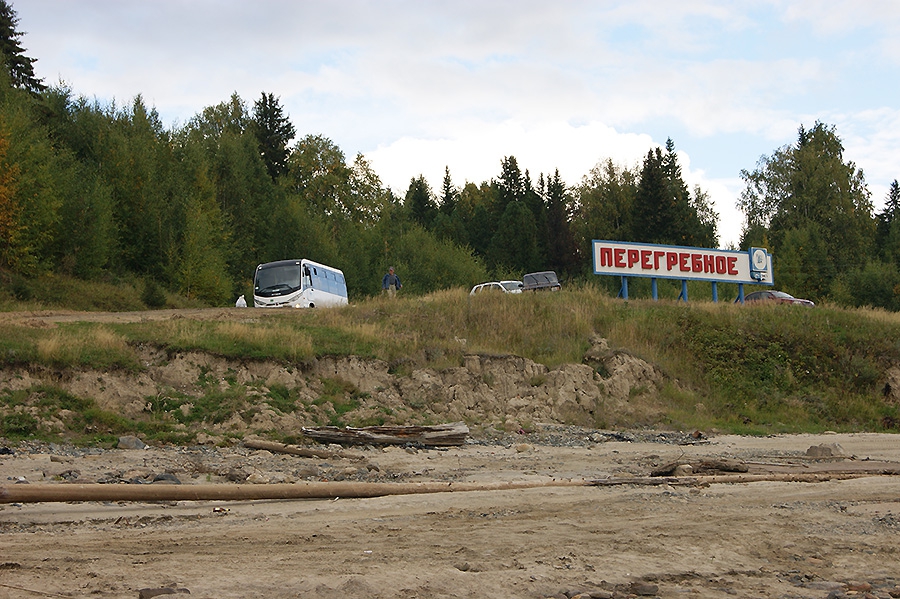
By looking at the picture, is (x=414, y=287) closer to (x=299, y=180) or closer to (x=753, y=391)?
(x=299, y=180)

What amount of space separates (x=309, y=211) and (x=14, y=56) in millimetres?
23367

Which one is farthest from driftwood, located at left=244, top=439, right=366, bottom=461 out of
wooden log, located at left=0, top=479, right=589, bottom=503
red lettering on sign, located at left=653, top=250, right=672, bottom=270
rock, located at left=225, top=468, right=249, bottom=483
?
red lettering on sign, located at left=653, top=250, right=672, bottom=270

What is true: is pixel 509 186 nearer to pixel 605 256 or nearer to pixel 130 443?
pixel 605 256

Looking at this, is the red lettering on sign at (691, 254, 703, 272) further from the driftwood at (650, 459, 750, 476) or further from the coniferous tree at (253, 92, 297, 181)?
the coniferous tree at (253, 92, 297, 181)

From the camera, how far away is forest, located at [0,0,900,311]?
45844 mm

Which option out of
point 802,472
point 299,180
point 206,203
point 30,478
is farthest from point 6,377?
point 299,180

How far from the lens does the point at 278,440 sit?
17.2 metres

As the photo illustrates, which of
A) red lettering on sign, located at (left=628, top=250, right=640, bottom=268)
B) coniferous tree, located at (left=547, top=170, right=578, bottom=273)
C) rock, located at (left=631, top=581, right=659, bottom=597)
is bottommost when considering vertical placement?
rock, located at (left=631, top=581, right=659, bottom=597)

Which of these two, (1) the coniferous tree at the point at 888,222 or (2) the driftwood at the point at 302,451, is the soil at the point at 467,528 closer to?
(2) the driftwood at the point at 302,451

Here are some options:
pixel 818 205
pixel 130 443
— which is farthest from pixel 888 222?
pixel 130 443

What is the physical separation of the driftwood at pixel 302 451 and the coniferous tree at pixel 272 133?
65841 mm

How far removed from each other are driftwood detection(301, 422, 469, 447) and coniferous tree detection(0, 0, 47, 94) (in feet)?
164

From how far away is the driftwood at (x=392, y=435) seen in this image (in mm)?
16875

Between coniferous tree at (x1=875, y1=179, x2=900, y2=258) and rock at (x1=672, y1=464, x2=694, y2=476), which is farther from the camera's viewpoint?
coniferous tree at (x1=875, y1=179, x2=900, y2=258)
